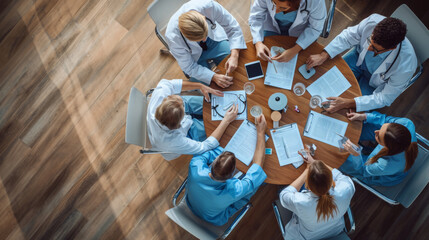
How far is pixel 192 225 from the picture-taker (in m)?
2.07

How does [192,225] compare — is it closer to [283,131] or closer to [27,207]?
[283,131]

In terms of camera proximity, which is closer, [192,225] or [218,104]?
[192,225]

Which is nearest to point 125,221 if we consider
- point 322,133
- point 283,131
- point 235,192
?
point 235,192

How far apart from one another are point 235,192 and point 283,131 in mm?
579

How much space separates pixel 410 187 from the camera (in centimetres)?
204

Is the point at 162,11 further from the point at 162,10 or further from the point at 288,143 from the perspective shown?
the point at 288,143

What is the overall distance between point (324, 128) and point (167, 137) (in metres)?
1.17

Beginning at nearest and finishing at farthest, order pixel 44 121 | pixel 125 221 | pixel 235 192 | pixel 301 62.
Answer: pixel 235 192 → pixel 301 62 → pixel 125 221 → pixel 44 121

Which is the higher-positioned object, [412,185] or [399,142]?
[399,142]

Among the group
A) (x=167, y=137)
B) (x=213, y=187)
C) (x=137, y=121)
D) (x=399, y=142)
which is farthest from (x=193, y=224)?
(x=399, y=142)

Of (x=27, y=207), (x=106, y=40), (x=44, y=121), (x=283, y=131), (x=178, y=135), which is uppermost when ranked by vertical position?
(x=106, y=40)

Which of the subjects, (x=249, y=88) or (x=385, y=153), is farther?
(x=249, y=88)

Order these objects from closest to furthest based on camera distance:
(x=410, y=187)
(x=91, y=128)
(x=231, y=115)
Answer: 1. (x=410, y=187)
2. (x=231, y=115)
3. (x=91, y=128)

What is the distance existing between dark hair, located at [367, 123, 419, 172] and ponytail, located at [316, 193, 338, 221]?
0.55 meters
